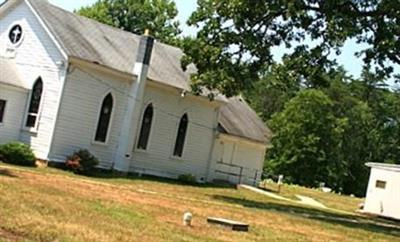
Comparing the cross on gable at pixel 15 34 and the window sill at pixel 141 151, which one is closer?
the cross on gable at pixel 15 34

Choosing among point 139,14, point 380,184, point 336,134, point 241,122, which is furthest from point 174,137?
point 336,134

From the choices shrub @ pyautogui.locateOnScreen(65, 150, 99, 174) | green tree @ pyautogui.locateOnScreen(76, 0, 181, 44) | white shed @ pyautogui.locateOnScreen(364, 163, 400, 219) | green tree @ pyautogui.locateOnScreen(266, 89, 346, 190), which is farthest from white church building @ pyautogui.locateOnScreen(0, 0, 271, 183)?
green tree @ pyautogui.locateOnScreen(266, 89, 346, 190)

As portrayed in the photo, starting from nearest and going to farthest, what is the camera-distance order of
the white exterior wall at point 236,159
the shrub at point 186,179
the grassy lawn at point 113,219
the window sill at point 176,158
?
the grassy lawn at point 113,219 < the shrub at point 186,179 < the window sill at point 176,158 < the white exterior wall at point 236,159

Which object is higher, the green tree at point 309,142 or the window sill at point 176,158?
the green tree at point 309,142

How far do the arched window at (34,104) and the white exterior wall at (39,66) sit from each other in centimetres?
26

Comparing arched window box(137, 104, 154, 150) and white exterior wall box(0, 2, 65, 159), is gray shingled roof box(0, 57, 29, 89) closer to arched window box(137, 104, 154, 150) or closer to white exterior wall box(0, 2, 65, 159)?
white exterior wall box(0, 2, 65, 159)

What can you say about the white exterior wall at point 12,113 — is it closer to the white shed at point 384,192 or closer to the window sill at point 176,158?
the window sill at point 176,158

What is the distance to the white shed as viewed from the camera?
43.2 m

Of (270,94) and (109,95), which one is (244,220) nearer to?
(109,95)

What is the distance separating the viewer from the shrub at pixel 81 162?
34.6 metres

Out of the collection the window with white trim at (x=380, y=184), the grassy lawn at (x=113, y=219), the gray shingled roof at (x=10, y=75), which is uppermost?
the gray shingled roof at (x=10, y=75)

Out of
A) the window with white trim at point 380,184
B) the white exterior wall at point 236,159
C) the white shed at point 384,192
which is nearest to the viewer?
the white shed at point 384,192

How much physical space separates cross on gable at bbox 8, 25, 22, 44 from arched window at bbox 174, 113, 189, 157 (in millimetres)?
10125

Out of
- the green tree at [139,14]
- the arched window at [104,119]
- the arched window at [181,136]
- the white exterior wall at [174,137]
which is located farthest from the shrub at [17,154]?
the green tree at [139,14]
